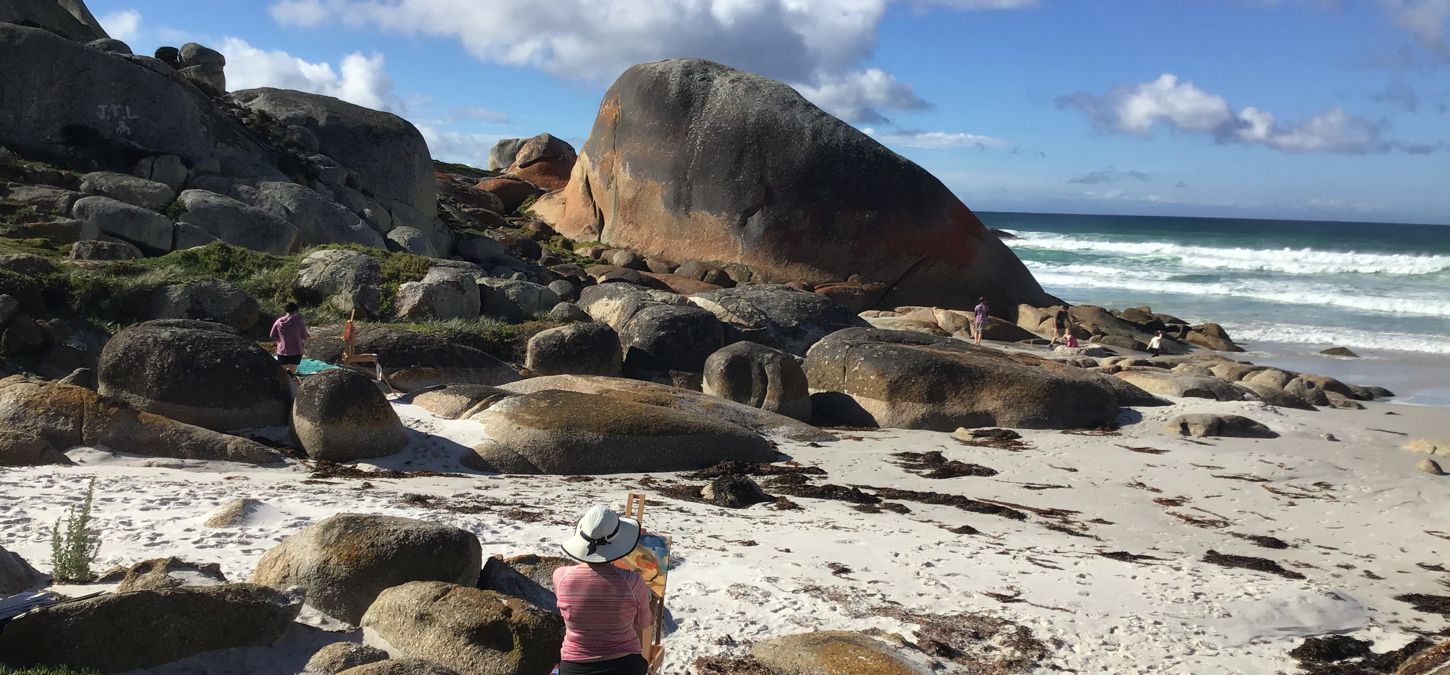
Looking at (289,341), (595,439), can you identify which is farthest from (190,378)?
(595,439)

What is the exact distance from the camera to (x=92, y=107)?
2241 centimetres

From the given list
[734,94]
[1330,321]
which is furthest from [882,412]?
[1330,321]

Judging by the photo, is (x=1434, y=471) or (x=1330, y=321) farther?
(x=1330, y=321)

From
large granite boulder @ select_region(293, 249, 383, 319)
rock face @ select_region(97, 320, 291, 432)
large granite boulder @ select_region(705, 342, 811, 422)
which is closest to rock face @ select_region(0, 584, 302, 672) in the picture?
rock face @ select_region(97, 320, 291, 432)

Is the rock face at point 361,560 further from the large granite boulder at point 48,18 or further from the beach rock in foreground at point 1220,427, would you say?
the large granite boulder at point 48,18

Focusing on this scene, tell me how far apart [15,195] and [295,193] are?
492 centimetres

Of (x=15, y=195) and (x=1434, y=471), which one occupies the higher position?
(x=15, y=195)

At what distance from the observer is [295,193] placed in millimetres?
22766

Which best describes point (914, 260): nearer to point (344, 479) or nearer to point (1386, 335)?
point (1386, 335)

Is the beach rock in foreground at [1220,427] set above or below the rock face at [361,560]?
below

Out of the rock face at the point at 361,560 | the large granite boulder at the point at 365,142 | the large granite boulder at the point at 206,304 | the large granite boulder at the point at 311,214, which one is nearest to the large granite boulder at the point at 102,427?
the rock face at the point at 361,560

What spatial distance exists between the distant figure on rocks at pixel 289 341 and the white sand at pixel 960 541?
1.57 m

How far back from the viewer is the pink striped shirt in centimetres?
488

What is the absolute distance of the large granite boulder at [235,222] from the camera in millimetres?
20453
